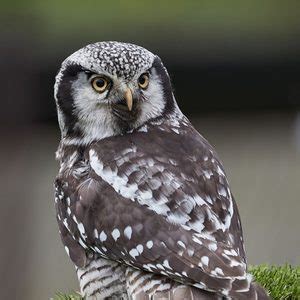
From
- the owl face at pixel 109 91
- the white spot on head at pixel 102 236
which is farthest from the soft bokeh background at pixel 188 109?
the white spot on head at pixel 102 236

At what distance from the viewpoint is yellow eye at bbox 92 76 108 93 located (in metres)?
4.09

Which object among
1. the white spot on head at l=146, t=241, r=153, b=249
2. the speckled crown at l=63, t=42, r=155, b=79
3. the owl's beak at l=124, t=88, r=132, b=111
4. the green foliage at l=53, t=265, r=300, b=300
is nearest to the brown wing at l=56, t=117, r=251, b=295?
the white spot on head at l=146, t=241, r=153, b=249

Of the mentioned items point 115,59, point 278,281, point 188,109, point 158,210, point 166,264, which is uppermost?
point 115,59

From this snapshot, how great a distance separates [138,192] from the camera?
384 cm

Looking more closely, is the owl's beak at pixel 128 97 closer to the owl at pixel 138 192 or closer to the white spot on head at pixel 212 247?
the owl at pixel 138 192

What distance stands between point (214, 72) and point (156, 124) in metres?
4.35

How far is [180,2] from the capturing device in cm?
959

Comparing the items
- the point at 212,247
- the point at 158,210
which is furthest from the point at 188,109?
the point at 212,247

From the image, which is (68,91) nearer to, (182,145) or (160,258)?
(182,145)

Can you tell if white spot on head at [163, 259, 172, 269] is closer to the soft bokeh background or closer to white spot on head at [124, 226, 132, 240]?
white spot on head at [124, 226, 132, 240]

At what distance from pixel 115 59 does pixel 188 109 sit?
444 cm

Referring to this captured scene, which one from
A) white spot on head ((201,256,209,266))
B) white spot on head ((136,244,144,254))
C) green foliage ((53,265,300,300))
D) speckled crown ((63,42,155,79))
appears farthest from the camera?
green foliage ((53,265,300,300))

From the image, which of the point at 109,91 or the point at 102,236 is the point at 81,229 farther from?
the point at 109,91

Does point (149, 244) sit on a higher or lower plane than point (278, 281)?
higher
